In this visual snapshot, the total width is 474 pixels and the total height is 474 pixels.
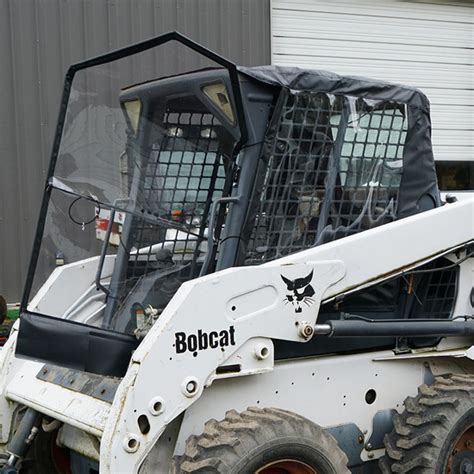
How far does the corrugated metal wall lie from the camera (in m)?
9.30

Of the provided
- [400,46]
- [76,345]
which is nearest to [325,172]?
[76,345]

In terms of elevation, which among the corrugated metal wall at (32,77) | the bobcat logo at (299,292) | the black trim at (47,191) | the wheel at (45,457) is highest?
the corrugated metal wall at (32,77)

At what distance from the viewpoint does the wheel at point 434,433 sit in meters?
4.03

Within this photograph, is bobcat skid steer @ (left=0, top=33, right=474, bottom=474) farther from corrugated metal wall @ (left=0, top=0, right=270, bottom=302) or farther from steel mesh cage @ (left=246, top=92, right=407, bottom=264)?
corrugated metal wall @ (left=0, top=0, right=270, bottom=302)

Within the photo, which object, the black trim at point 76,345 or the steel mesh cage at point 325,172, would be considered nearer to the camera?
the black trim at point 76,345

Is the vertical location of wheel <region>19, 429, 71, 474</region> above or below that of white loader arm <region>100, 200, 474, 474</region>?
below

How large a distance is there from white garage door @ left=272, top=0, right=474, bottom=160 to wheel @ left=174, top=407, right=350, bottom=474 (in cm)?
783

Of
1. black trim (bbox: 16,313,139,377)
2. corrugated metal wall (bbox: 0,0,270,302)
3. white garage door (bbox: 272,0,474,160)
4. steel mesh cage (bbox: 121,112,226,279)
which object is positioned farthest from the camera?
white garage door (bbox: 272,0,474,160)

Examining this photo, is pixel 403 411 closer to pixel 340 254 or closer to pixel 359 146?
pixel 340 254

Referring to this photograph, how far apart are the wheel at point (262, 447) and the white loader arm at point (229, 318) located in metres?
0.19

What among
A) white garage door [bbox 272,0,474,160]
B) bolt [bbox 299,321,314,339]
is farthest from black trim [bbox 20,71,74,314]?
white garage door [bbox 272,0,474,160]

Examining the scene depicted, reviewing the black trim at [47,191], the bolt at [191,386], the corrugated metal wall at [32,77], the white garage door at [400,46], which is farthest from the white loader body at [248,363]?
the white garage door at [400,46]

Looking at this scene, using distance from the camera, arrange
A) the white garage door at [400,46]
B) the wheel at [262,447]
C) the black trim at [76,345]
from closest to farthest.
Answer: the wheel at [262,447] < the black trim at [76,345] < the white garage door at [400,46]

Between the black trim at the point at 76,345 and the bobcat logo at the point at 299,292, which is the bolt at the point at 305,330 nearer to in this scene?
the bobcat logo at the point at 299,292
